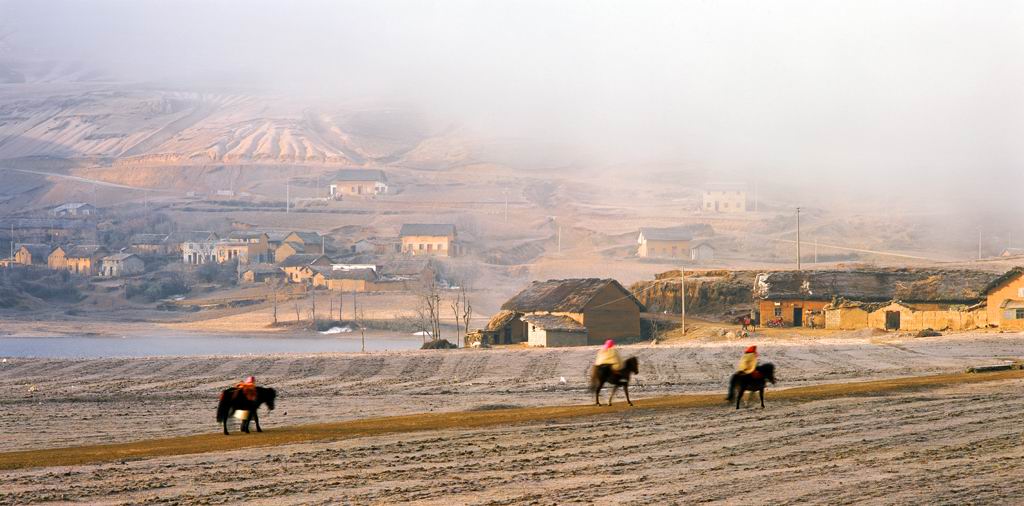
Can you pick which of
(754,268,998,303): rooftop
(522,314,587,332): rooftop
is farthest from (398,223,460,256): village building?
(522,314,587,332): rooftop

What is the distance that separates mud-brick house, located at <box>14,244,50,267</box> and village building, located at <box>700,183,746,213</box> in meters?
68.9

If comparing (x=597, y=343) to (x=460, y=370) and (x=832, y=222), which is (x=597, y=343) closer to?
(x=460, y=370)

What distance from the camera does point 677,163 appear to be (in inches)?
7343

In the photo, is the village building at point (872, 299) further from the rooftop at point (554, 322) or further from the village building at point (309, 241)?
the village building at point (309, 241)

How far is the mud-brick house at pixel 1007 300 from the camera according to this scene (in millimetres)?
47500

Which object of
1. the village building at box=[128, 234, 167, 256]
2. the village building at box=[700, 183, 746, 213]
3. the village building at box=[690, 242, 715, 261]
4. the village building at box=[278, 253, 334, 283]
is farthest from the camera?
the village building at box=[700, 183, 746, 213]

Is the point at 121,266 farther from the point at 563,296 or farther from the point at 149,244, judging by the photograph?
the point at 563,296

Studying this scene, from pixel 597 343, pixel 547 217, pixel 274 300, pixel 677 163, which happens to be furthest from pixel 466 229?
pixel 597 343

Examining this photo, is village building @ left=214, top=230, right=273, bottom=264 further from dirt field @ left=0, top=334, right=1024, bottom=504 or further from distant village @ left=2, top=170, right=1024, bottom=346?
dirt field @ left=0, top=334, right=1024, bottom=504

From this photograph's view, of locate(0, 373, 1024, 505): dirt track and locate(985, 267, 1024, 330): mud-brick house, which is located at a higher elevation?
locate(985, 267, 1024, 330): mud-brick house

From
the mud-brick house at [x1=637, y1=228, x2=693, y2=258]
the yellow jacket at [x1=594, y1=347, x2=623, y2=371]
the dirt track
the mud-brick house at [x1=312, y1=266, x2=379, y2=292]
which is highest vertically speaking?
the mud-brick house at [x1=637, y1=228, x2=693, y2=258]

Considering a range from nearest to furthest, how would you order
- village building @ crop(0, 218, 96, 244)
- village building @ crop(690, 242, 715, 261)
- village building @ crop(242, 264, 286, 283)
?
village building @ crop(242, 264, 286, 283) → village building @ crop(690, 242, 715, 261) → village building @ crop(0, 218, 96, 244)

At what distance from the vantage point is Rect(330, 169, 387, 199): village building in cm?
16475

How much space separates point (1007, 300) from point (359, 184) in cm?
12409
